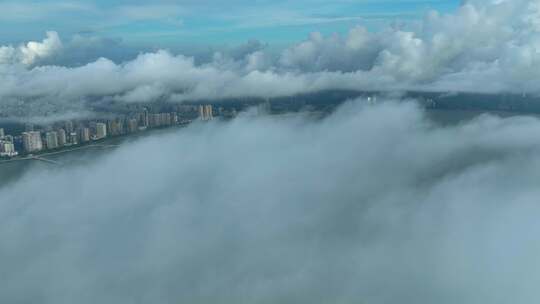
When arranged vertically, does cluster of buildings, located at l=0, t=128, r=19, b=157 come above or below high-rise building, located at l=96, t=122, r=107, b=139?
below

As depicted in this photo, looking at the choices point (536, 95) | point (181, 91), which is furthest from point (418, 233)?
point (181, 91)

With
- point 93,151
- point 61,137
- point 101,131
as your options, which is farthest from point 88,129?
point 93,151

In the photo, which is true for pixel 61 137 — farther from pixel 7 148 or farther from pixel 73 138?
pixel 7 148

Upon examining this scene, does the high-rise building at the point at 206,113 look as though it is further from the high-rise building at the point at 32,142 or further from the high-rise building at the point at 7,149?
the high-rise building at the point at 7,149

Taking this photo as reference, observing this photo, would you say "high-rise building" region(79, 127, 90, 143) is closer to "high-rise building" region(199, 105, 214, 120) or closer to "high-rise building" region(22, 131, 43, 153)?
"high-rise building" region(22, 131, 43, 153)

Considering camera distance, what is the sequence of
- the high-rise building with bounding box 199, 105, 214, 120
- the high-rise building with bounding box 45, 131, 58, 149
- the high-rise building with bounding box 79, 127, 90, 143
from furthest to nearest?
the high-rise building with bounding box 199, 105, 214, 120 < the high-rise building with bounding box 79, 127, 90, 143 < the high-rise building with bounding box 45, 131, 58, 149

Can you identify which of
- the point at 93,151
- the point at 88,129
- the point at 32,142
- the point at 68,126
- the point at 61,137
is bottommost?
the point at 93,151

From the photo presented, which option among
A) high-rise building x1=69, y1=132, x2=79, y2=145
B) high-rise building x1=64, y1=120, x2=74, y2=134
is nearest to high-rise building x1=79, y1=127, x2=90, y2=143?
high-rise building x1=69, y1=132, x2=79, y2=145

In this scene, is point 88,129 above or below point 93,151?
above
